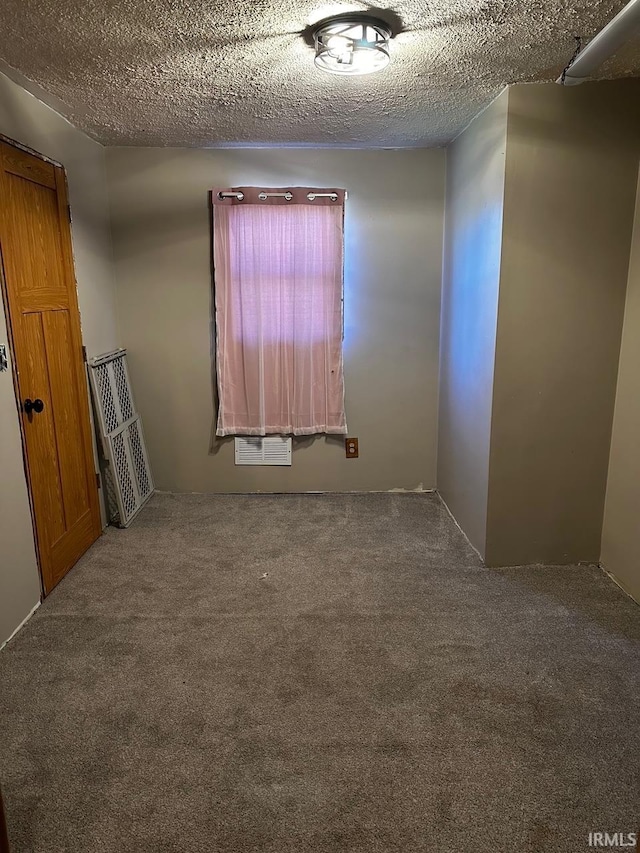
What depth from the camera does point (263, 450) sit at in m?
3.95

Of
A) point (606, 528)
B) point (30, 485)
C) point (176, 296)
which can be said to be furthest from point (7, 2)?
point (606, 528)

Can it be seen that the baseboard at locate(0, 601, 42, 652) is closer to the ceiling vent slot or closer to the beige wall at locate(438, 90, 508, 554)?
the ceiling vent slot

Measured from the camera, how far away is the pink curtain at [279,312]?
3.58m

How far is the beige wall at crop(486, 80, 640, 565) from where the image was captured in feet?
8.29

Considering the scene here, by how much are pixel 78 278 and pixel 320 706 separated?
2.50m

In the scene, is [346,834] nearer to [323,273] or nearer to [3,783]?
[3,783]

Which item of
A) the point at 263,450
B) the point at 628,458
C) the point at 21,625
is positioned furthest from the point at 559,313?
the point at 21,625

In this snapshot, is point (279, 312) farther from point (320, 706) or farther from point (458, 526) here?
point (320, 706)

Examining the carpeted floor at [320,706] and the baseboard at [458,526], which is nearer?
the carpeted floor at [320,706]

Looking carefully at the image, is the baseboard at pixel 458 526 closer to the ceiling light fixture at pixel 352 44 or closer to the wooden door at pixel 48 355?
the wooden door at pixel 48 355

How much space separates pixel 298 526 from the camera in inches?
137

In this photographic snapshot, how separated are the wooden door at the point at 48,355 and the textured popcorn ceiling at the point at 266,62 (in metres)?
0.45

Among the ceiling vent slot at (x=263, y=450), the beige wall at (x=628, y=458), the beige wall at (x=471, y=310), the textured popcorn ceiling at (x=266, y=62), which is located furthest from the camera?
the ceiling vent slot at (x=263, y=450)

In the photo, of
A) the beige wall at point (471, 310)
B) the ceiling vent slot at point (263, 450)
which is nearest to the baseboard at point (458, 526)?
the beige wall at point (471, 310)
